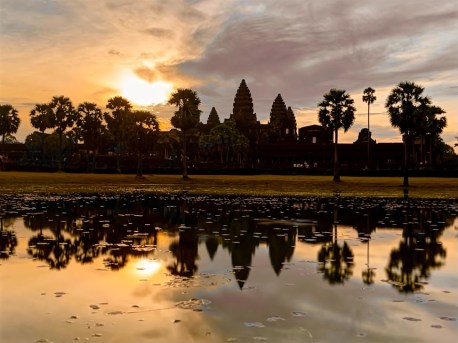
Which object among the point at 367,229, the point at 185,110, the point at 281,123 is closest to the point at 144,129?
the point at 185,110

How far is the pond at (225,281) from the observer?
8.27 meters

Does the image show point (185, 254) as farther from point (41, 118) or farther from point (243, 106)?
point (243, 106)

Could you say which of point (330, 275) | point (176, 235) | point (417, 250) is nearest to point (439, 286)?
point (330, 275)

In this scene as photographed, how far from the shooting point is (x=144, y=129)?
9231 centimetres

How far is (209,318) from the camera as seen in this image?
28.9 feet

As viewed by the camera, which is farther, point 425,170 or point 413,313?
point 425,170

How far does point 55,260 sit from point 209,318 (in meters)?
6.38

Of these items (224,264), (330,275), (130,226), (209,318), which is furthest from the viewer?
(130,226)

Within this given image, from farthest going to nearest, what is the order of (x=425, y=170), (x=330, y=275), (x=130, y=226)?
(x=425, y=170)
(x=130, y=226)
(x=330, y=275)

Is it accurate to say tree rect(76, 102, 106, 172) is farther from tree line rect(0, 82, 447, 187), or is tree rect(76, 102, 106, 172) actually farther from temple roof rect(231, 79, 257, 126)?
temple roof rect(231, 79, 257, 126)

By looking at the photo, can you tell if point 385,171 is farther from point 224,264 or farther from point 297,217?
point 224,264

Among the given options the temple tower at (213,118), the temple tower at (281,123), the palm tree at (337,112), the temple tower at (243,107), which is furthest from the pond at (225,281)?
the temple tower at (213,118)

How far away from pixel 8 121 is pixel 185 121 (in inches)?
2137

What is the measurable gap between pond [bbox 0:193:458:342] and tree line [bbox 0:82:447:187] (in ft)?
159
